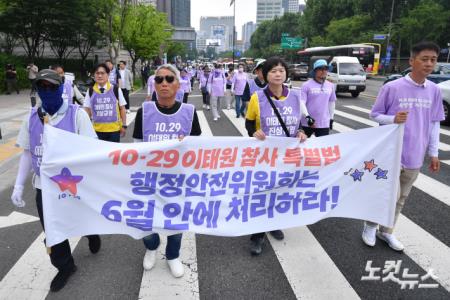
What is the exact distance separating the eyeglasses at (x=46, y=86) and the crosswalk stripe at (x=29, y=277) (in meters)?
1.79

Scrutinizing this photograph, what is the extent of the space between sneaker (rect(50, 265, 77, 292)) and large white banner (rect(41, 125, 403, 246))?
0.46 m

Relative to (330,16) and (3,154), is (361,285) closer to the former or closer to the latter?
(3,154)

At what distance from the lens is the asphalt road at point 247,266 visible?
10.6 feet

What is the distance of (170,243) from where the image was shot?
3.46m

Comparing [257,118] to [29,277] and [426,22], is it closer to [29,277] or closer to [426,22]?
[29,277]

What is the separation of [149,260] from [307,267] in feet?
5.19

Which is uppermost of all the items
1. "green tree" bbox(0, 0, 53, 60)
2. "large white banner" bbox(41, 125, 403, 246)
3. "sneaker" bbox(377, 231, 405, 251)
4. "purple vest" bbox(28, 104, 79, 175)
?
"green tree" bbox(0, 0, 53, 60)

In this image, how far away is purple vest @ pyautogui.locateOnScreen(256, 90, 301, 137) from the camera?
382cm

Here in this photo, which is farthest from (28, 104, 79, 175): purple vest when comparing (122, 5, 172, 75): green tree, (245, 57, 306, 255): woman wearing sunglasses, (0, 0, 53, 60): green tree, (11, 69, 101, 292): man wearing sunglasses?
(122, 5, 172, 75): green tree

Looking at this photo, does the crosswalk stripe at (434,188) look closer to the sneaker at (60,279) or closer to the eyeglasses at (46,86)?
the sneaker at (60,279)

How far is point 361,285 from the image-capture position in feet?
11.0

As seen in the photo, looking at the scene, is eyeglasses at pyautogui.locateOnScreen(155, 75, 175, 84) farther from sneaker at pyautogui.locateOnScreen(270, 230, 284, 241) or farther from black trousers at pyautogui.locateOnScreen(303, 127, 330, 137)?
black trousers at pyautogui.locateOnScreen(303, 127, 330, 137)

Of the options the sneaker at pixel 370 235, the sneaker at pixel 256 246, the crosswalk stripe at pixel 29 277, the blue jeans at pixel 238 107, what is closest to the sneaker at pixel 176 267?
the sneaker at pixel 256 246

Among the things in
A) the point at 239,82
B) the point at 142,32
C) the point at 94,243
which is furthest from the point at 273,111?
the point at 142,32
